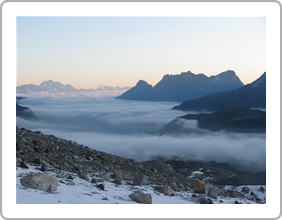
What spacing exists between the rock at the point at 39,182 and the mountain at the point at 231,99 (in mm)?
150671

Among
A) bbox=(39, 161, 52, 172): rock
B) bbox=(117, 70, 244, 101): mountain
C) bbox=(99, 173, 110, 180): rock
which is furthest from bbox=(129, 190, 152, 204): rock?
bbox=(117, 70, 244, 101): mountain

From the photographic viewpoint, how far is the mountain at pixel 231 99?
6093 inches

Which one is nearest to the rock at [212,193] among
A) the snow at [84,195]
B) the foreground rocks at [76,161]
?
the snow at [84,195]

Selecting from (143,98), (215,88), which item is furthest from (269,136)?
(215,88)

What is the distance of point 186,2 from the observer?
8.47 meters

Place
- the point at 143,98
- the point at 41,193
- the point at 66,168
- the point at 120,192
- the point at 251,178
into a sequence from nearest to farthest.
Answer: the point at 41,193 < the point at 120,192 < the point at 66,168 < the point at 251,178 < the point at 143,98

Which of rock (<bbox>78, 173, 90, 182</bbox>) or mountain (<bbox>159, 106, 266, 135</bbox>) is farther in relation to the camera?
mountain (<bbox>159, 106, 266, 135</bbox>)

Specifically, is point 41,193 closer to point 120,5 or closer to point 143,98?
point 120,5

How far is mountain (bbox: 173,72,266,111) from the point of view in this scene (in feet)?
508

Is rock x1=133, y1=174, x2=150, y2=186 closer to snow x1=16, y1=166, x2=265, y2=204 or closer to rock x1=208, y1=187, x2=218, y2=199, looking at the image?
snow x1=16, y1=166, x2=265, y2=204

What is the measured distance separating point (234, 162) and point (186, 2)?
82.2m

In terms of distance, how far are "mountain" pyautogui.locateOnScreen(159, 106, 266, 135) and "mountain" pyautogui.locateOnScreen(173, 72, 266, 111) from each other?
512 inches

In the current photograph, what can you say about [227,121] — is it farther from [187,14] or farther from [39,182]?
[39,182]

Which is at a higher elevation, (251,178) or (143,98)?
(143,98)
